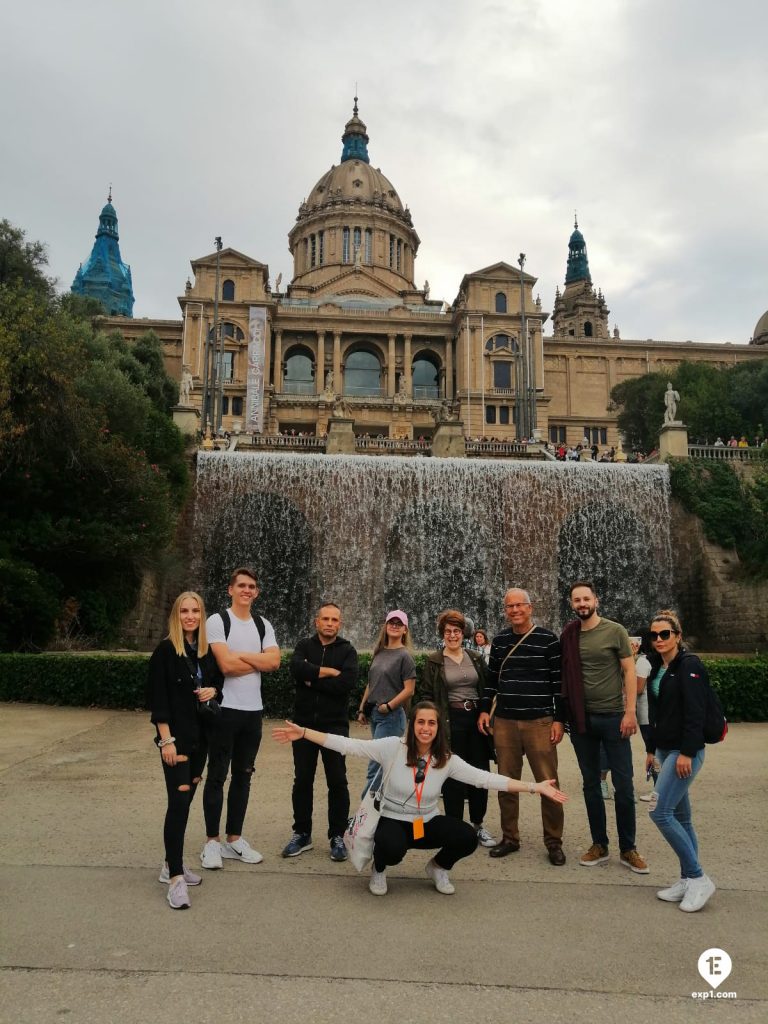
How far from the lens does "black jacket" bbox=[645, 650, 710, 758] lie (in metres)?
4.55

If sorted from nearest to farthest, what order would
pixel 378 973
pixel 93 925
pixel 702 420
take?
pixel 378 973, pixel 93 925, pixel 702 420

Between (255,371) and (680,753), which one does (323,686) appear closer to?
(680,753)

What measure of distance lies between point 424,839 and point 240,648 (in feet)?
5.57

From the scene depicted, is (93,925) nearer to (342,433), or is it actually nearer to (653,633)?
(653,633)

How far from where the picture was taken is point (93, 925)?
4.04m

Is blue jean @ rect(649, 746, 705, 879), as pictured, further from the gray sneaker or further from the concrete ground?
the gray sneaker

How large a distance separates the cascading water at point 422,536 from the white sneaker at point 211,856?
1828 centimetres

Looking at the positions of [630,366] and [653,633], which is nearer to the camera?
[653,633]

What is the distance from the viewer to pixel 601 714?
208 inches

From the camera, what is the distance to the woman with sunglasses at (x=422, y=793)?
15.0ft

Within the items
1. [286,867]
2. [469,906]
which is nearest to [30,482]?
[286,867]

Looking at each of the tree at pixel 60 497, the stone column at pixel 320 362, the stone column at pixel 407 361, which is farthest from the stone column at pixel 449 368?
the tree at pixel 60 497

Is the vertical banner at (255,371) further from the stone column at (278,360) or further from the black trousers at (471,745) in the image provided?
the black trousers at (471,745)

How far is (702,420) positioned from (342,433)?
25.1 meters
